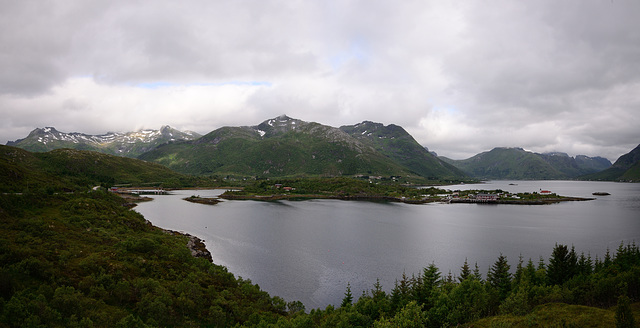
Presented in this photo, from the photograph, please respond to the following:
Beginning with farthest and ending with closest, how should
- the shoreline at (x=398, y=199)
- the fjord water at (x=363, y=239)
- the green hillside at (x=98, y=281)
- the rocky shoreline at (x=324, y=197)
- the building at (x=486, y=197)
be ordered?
the building at (x=486, y=197), the rocky shoreline at (x=324, y=197), the shoreline at (x=398, y=199), the fjord water at (x=363, y=239), the green hillside at (x=98, y=281)

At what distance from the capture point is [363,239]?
84125mm

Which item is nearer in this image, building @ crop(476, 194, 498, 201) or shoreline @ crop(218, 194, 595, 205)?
shoreline @ crop(218, 194, 595, 205)

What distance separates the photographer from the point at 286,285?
5159 cm

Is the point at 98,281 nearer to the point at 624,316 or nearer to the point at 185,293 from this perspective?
the point at 185,293

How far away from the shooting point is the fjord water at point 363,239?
184 feet

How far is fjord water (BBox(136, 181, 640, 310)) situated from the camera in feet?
184

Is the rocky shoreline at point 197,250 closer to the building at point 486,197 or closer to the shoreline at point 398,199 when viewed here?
the shoreline at point 398,199

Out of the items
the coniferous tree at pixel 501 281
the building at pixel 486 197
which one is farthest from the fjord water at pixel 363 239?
the building at pixel 486 197

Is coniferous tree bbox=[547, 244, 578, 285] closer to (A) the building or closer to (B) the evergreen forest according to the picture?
(B) the evergreen forest

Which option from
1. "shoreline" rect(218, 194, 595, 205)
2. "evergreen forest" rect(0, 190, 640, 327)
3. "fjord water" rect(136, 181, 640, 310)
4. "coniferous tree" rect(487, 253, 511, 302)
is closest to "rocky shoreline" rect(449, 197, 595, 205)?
"shoreline" rect(218, 194, 595, 205)

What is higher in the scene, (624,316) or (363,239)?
(624,316)

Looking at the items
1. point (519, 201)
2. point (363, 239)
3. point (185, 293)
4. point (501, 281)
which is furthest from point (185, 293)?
point (519, 201)

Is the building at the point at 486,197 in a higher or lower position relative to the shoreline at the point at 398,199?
higher

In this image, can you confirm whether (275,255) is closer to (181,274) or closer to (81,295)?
(181,274)
